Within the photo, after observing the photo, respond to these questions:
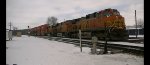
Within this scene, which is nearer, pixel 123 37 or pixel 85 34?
pixel 123 37

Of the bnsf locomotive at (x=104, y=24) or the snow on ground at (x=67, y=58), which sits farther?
the bnsf locomotive at (x=104, y=24)

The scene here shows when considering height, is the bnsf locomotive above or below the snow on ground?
above

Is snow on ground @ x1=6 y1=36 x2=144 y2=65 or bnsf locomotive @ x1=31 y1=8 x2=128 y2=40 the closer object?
snow on ground @ x1=6 y1=36 x2=144 y2=65

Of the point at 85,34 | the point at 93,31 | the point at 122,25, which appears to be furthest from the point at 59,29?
the point at 122,25

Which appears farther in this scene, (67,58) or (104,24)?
(104,24)

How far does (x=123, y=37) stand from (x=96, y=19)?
12.6 ft

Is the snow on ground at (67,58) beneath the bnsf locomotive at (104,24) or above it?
beneath

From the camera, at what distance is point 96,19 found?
22.9 m

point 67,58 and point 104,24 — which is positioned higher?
point 104,24
